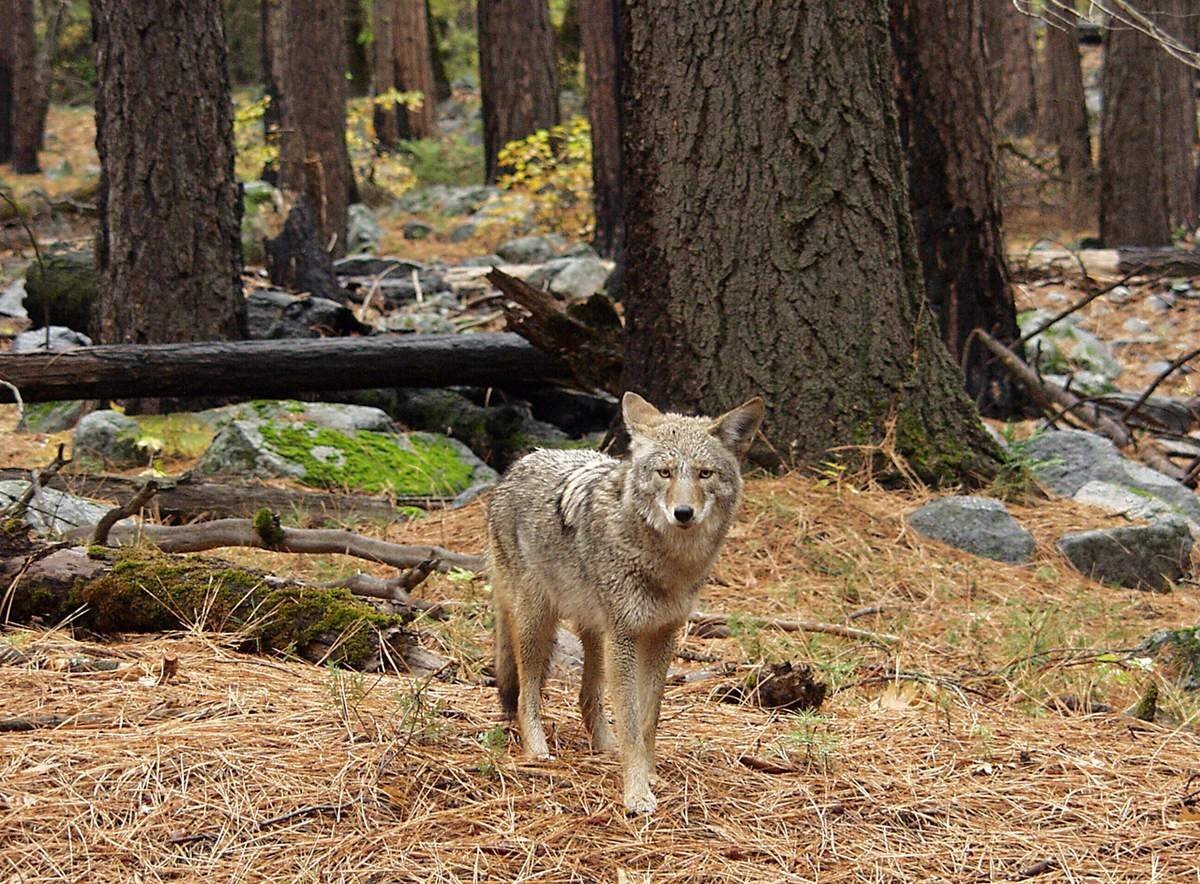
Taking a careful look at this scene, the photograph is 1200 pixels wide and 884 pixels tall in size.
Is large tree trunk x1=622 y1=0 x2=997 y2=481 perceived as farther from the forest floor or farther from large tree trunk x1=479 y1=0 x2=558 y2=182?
large tree trunk x1=479 y1=0 x2=558 y2=182

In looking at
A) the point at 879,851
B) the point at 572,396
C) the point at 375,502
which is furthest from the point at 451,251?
the point at 879,851

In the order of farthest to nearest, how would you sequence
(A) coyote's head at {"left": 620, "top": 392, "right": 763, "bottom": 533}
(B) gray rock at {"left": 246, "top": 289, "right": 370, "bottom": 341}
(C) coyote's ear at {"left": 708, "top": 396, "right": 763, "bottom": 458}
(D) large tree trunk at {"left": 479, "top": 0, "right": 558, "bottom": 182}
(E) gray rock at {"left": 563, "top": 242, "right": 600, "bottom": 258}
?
(D) large tree trunk at {"left": 479, "top": 0, "right": 558, "bottom": 182}, (E) gray rock at {"left": 563, "top": 242, "right": 600, "bottom": 258}, (B) gray rock at {"left": 246, "top": 289, "right": 370, "bottom": 341}, (C) coyote's ear at {"left": 708, "top": 396, "right": 763, "bottom": 458}, (A) coyote's head at {"left": 620, "top": 392, "right": 763, "bottom": 533}

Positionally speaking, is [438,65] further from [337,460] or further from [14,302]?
[337,460]

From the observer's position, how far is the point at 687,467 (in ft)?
14.3

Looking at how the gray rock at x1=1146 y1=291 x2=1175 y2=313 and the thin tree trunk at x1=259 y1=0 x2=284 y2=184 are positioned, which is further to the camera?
the thin tree trunk at x1=259 y1=0 x2=284 y2=184

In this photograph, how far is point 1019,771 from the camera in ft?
15.0

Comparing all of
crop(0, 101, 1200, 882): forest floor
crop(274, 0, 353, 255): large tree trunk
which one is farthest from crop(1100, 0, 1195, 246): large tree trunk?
crop(0, 101, 1200, 882): forest floor

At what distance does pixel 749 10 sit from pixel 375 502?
3923mm

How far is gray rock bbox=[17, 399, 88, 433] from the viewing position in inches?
423

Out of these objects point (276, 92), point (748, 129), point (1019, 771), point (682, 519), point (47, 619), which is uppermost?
point (276, 92)

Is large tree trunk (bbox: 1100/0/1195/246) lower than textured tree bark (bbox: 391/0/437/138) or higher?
lower

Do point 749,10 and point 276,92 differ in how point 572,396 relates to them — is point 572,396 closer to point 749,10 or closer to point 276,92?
point 749,10

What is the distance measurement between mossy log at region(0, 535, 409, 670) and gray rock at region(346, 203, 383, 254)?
1845cm

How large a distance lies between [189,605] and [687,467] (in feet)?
7.82
